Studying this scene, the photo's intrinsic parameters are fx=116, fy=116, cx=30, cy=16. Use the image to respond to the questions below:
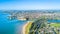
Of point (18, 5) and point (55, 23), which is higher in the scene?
point (18, 5)

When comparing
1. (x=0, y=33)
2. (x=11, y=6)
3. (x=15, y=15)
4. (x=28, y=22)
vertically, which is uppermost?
(x=11, y=6)

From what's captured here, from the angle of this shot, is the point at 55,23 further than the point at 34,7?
No

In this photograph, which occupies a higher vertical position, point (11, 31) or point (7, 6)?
point (7, 6)

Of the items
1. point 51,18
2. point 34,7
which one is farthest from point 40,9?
point 51,18

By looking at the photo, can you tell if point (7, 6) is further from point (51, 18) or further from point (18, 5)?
point (51, 18)

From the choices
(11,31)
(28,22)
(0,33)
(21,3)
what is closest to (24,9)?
(21,3)

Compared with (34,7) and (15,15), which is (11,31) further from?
(34,7)
